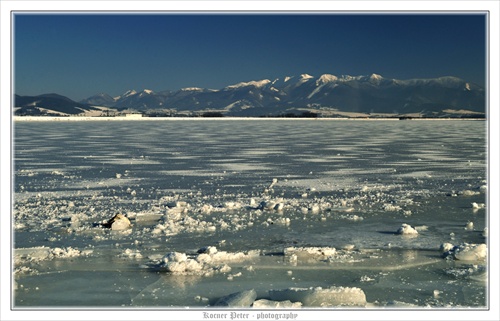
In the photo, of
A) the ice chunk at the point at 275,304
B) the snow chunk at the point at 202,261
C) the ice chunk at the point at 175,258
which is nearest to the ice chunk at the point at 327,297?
the ice chunk at the point at 275,304

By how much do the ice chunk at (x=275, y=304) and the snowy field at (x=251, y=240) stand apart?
0.05ft

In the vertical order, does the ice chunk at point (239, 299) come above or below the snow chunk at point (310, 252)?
below

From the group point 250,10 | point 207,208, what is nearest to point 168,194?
point 207,208

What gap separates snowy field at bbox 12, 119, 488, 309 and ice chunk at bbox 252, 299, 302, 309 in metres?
0.02

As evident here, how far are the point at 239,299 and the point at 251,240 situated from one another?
7.42 ft

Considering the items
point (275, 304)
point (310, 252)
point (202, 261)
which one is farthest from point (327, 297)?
point (202, 261)

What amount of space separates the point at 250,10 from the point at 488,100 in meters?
2.71

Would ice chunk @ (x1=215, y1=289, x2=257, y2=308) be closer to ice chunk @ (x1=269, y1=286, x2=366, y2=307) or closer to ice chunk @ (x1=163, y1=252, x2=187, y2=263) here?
ice chunk @ (x1=269, y1=286, x2=366, y2=307)

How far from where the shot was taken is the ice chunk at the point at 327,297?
4543 mm

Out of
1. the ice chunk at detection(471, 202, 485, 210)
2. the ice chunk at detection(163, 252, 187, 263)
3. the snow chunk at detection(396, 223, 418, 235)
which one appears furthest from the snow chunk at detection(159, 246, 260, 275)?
the ice chunk at detection(471, 202, 485, 210)

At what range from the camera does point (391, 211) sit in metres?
8.58

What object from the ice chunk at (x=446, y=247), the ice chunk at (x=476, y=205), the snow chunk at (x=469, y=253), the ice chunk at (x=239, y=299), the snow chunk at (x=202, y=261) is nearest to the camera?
the ice chunk at (x=239, y=299)

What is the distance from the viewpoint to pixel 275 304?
4.44m

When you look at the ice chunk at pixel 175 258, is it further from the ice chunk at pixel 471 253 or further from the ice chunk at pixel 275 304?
the ice chunk at pixel 471 253
